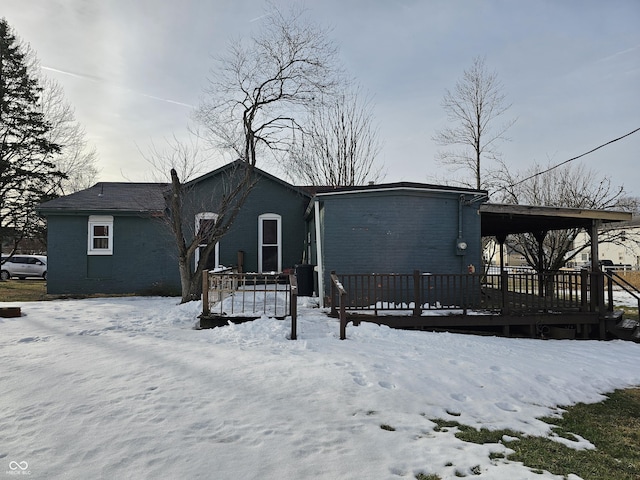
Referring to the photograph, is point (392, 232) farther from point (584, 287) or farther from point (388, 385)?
point (388, 385)

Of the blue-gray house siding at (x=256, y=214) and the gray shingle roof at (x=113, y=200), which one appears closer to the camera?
the gray shingle roof at (x=113, y=200)

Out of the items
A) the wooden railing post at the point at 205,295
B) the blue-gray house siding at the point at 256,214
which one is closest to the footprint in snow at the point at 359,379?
the wooden railing post at the point at 205,295

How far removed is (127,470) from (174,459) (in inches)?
12.6

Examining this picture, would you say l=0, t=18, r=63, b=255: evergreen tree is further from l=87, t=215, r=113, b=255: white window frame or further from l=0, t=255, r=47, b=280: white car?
l=87, t=215, r=113, b=255: white window frame

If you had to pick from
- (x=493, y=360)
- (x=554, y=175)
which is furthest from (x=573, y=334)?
(x=554, y=175)

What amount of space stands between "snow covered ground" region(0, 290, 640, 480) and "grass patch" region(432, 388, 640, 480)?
5.5 inches

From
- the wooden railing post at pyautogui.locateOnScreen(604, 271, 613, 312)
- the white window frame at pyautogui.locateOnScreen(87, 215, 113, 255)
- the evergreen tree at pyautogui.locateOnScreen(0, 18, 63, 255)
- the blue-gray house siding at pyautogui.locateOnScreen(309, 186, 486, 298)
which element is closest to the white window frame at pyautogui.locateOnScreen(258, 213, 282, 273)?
the blue-gray house siding at pyautogui.locateOnScreen(309, 186, 486, 298)

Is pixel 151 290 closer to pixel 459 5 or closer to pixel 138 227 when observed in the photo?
pixel 138 227

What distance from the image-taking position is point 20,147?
22000 millimetres

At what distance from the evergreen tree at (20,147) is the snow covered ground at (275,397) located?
17.9 meters

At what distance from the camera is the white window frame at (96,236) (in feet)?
47.9

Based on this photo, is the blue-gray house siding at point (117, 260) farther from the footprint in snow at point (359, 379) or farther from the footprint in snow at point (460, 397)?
the footprint in snow at point (460, 397)

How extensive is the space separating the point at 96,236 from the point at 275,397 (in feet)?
43.4

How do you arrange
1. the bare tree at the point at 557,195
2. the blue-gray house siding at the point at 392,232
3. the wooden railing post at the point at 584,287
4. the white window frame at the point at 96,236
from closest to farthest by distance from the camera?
the wooden railing post at the point at 584,287 < the blue-gray house siding at the point at 392,232 < the white window frame at the point at 96,236 < the bare tree at the point at 557,195
